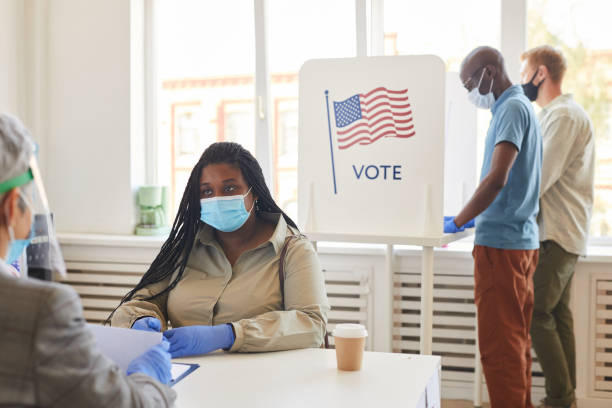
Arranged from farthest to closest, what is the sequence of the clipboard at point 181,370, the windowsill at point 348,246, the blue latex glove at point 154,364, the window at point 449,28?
1. the window at point 449,28
2. the windowsill at point 348,246
3. the clipboard at point 181,370
4. the blue latex glove at point 154,364

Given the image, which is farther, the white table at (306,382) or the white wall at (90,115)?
the white wall at (90,115)

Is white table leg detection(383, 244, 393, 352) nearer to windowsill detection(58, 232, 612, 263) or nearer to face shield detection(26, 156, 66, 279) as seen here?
windowsill detection(58, 232, 612, 263)

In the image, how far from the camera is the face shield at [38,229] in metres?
0.94

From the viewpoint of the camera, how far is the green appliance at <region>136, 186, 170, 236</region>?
3.78m

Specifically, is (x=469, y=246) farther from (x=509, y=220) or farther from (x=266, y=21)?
(x=266, y=21)

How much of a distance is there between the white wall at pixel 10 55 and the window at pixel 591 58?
286cm

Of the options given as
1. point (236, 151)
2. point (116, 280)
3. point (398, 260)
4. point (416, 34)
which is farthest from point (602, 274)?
point (116, 280)

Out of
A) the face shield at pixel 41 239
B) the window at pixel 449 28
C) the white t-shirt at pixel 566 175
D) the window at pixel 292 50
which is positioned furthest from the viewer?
the window at pixel 292 50

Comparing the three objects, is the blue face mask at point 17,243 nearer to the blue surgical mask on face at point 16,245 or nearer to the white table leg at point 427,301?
the blue surgical mask on face at point 16,245

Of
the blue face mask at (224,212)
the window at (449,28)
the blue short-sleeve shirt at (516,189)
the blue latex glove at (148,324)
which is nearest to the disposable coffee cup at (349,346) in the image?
the blue latex glove at (148,324)

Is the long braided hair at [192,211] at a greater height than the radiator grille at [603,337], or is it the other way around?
the long braided hair at [192,211]

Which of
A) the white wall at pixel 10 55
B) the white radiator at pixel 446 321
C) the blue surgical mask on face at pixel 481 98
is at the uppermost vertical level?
the white wall at pixel 10 55

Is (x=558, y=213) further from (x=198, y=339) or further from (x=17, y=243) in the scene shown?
(x=17, y=243)

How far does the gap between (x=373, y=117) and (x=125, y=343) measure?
1.53m
